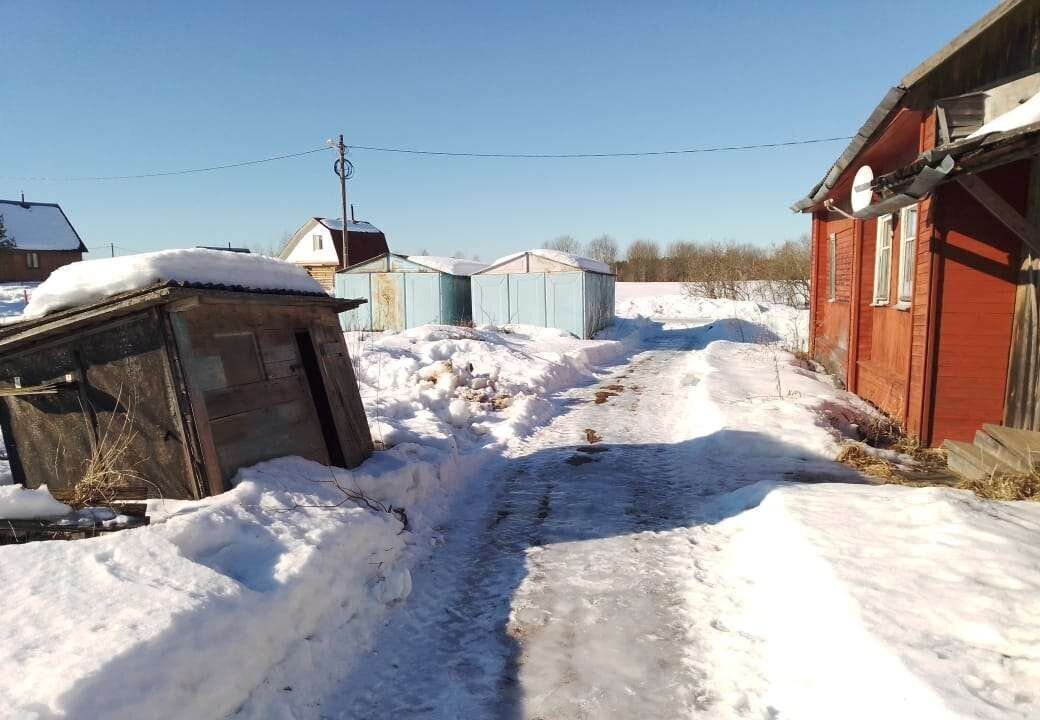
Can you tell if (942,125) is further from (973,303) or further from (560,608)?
(560,608)

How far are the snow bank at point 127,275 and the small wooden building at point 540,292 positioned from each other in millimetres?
16995

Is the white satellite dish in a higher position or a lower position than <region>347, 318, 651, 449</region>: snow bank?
higher

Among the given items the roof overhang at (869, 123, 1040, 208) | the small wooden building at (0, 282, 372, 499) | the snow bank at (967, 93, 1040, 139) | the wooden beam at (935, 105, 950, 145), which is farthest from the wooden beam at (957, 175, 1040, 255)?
the small wooden building at (0, 282, 372, 499)

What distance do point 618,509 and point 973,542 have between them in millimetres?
2634

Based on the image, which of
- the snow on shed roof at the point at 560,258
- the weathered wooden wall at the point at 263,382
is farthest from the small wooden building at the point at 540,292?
the weathered wooden wall at the point at 263,382

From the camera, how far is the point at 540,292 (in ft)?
71.5

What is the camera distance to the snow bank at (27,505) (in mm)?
3752

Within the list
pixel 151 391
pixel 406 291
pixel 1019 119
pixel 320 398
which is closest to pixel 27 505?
pixel 151 391

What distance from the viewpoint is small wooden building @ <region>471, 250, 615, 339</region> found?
21.2 meters

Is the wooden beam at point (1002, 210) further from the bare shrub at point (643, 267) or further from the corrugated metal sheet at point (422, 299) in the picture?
the bare shrub at point (643, 267)

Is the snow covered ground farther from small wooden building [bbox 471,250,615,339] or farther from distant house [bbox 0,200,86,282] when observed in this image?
distant house [bbox 0,200,86,282]

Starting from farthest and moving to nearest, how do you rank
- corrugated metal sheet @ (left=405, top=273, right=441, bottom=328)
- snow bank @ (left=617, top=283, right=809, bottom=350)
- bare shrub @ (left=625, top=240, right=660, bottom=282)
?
bare shrub @ (left=625, top=240, right=660, bottom=282) < snow bank @ (left=617, top=283, right=809, bottom=350) < corrugated metal sheet @ (left=405, top=273, right=441, bottom=328)

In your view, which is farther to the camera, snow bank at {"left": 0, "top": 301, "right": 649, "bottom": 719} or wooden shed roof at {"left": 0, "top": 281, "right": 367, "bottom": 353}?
wooden shed roof at {"left": 0, "top": 281, "right": 367, "bottom": 353}

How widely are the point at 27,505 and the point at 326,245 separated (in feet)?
118
